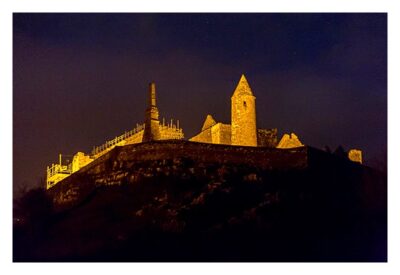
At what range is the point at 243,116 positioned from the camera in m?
59.6

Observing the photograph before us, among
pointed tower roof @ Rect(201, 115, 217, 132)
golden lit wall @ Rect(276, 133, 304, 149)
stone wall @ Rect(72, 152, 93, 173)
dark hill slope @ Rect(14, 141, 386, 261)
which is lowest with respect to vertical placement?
dark hill slope @ Rect(14, 141, 386, 261)

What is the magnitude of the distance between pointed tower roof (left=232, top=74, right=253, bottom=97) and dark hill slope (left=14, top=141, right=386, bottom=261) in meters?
8.71

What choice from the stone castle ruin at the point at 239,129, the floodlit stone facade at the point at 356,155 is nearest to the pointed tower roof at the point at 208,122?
the stone castle ruin at the point at 239,129

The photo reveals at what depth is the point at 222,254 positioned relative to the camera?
4328cm

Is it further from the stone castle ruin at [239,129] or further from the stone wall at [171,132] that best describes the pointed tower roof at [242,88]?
the stone wall at [171,132]

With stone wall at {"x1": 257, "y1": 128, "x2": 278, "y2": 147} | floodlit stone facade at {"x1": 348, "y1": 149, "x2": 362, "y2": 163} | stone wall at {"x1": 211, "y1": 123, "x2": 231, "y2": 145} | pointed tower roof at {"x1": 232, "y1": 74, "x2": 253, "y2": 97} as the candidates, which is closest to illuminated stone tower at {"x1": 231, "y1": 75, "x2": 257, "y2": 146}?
pointed tower roof at {"x1": 232, "y1": 74, "x2": 253, "y2": 97}

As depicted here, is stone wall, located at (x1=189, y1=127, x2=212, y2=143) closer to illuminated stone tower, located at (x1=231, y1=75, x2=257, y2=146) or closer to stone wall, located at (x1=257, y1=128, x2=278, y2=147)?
illuminated stone tower, located at (x1=231, y1=75, x2=257, y2=146)

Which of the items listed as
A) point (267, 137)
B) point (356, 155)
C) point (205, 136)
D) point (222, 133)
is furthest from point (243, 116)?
point (356, 155)

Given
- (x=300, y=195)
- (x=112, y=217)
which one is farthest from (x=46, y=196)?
(x=300, y=195)

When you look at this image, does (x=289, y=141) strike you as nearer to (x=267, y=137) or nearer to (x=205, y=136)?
(x=267, y=137)

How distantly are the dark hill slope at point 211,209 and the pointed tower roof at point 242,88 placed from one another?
8.71 metres

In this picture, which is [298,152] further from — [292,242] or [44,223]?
[44,223]

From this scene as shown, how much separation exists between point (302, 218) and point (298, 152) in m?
6.19

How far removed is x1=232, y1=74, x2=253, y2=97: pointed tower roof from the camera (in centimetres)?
6022
